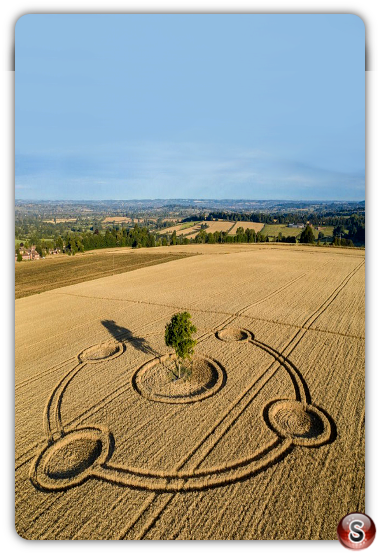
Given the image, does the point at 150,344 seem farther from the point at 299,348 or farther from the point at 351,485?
the point at 351,485

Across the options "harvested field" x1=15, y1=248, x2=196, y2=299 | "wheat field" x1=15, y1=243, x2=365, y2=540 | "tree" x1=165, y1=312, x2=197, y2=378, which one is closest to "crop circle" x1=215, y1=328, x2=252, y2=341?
"wheat field" x1=15, y1=243, x2=365, y2=540

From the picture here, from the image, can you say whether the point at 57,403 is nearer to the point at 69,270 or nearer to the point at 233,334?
the point at 233,334

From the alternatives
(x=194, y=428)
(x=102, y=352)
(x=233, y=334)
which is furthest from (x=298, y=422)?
(x=102, y=352)

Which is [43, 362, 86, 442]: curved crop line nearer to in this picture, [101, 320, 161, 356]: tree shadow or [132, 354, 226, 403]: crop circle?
[132, 354, 226, 403]: crop circle

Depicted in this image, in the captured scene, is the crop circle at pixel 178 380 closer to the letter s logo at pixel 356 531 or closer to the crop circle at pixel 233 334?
the crop circle at pixel 233 334

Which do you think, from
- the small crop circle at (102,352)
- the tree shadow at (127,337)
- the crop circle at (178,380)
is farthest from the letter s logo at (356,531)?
the small crop circle at (102,352)

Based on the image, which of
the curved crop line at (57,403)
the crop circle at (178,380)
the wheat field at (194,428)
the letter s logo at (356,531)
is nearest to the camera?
the letter s logo at (356,531)
